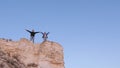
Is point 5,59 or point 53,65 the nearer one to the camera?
point 5,59

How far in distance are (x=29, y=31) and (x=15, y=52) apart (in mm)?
2737

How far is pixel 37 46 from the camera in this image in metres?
38.2

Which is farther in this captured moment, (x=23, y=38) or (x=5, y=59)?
(x=23, y=38)

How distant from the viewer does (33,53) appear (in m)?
37.6

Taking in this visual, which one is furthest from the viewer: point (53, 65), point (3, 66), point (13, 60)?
point (53, 65)

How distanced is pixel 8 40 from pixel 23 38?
151cm

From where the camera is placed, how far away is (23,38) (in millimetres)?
37875

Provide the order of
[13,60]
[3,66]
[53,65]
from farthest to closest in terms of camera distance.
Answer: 1. [53,65]
2. [13,60]
3. [3,66]

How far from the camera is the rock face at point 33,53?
36375 mm

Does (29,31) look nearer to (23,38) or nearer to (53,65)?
(23,38)

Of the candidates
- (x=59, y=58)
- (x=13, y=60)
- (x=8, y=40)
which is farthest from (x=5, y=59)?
(x=59, y=58)

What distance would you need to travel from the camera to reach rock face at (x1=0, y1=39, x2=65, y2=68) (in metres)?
36.4

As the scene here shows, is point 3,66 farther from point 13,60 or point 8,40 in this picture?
point 8,40

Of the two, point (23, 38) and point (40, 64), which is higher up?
point (23, 38)
